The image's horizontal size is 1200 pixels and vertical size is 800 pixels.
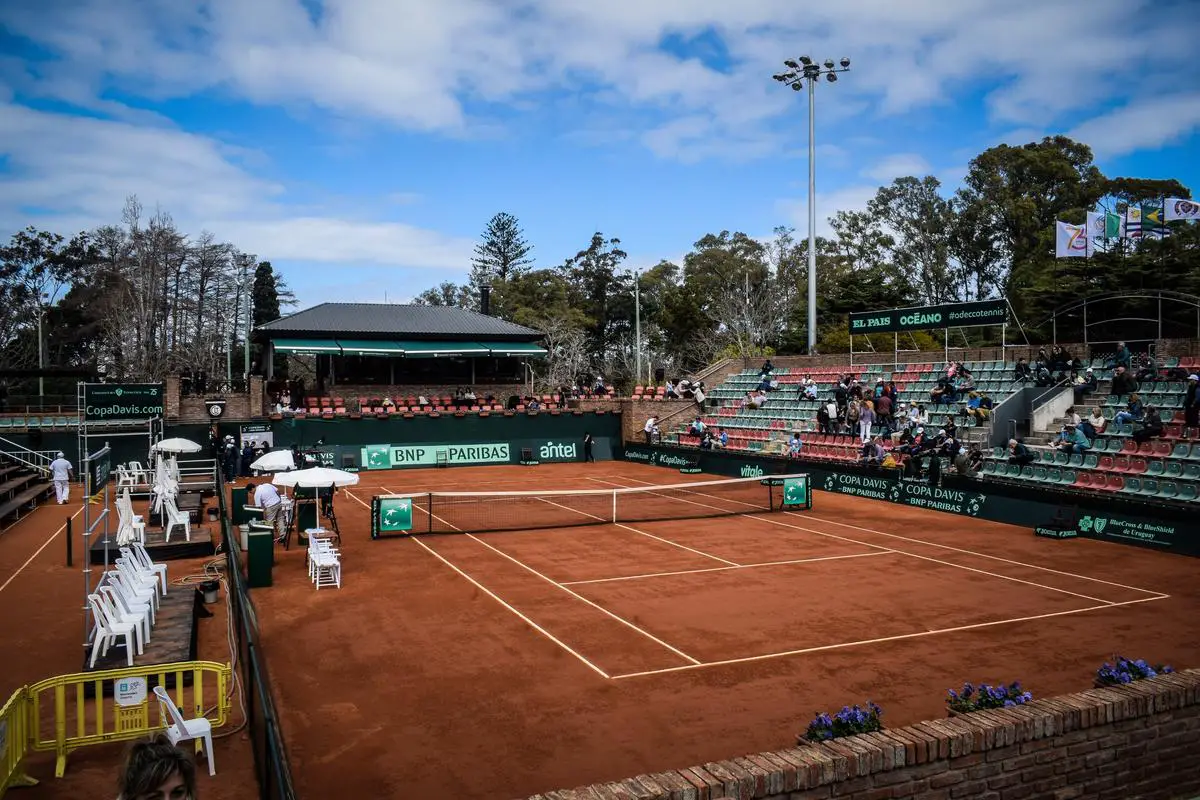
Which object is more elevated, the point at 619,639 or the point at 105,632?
the point at 105,632

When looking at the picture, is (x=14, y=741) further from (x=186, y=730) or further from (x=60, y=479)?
(x=60, y=479)

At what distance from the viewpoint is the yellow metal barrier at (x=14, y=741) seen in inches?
298

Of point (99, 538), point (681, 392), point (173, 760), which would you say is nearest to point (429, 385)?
point (681, 392)

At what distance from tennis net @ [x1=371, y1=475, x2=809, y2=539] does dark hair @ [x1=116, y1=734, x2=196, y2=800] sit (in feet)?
56.9

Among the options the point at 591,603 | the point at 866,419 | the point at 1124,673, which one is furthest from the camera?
the point at 866,419

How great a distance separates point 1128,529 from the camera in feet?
64.0

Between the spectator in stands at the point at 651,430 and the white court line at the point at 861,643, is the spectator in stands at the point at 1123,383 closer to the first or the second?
the white court line at the point at 861,643

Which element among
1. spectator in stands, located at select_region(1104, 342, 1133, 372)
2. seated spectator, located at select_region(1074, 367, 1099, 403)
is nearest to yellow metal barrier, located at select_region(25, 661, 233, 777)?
seated spectator, located at select_region(1074, 367, 1099, 403)

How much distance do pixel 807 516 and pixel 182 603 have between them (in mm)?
15945

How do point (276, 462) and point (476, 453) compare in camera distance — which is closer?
point (276, 462)

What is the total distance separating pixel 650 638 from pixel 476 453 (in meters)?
27.0

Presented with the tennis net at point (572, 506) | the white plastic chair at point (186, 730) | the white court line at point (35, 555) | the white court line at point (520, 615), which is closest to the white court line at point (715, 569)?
the white court line at point (520, 615)

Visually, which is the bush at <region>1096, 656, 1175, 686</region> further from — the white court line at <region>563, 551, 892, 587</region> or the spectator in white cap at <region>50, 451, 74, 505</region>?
the spectator in white cap at <region>50, 451, 74, 505</region>

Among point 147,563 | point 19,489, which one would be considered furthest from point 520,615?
point 19,489
